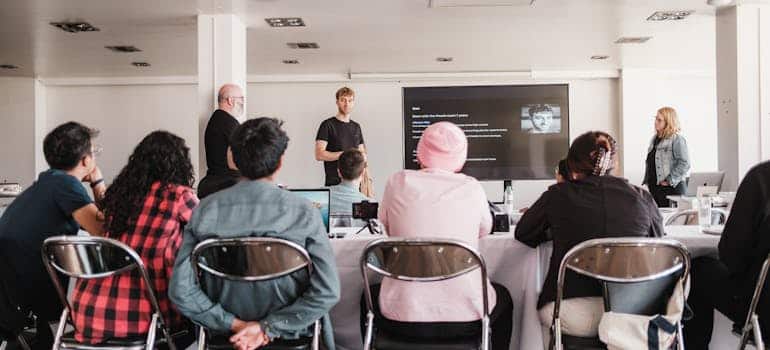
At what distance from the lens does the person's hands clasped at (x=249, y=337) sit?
1966 millimetres

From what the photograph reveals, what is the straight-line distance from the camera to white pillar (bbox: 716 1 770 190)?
5559 millimetres

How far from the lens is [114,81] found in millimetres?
9836

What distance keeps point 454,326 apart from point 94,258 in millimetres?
1209

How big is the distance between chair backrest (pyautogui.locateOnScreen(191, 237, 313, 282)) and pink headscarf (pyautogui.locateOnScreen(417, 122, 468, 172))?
Answer: 0.64 metres

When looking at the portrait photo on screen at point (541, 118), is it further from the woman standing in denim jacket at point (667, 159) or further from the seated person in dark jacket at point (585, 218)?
the seated person in dark jacket at point (585, 218)

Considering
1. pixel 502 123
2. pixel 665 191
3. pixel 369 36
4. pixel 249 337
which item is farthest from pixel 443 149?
pixel 502 123

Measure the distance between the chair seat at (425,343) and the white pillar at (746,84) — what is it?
14.8 ft

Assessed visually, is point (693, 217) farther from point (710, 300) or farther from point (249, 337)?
point (249, 337)

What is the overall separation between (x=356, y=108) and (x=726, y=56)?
522cm

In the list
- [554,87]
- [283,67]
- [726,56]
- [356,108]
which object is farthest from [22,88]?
[726,56]

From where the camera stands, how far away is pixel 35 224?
253 cm

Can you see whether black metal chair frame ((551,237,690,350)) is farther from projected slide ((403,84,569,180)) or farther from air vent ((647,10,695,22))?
projected slide ((403,84,569,180))

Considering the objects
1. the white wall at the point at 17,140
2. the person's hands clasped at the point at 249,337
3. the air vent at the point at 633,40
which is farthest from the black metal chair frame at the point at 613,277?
the white wall at the point at 17,140

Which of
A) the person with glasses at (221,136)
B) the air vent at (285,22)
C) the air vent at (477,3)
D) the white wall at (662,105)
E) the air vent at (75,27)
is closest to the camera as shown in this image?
the person with glasses at (221,136)
